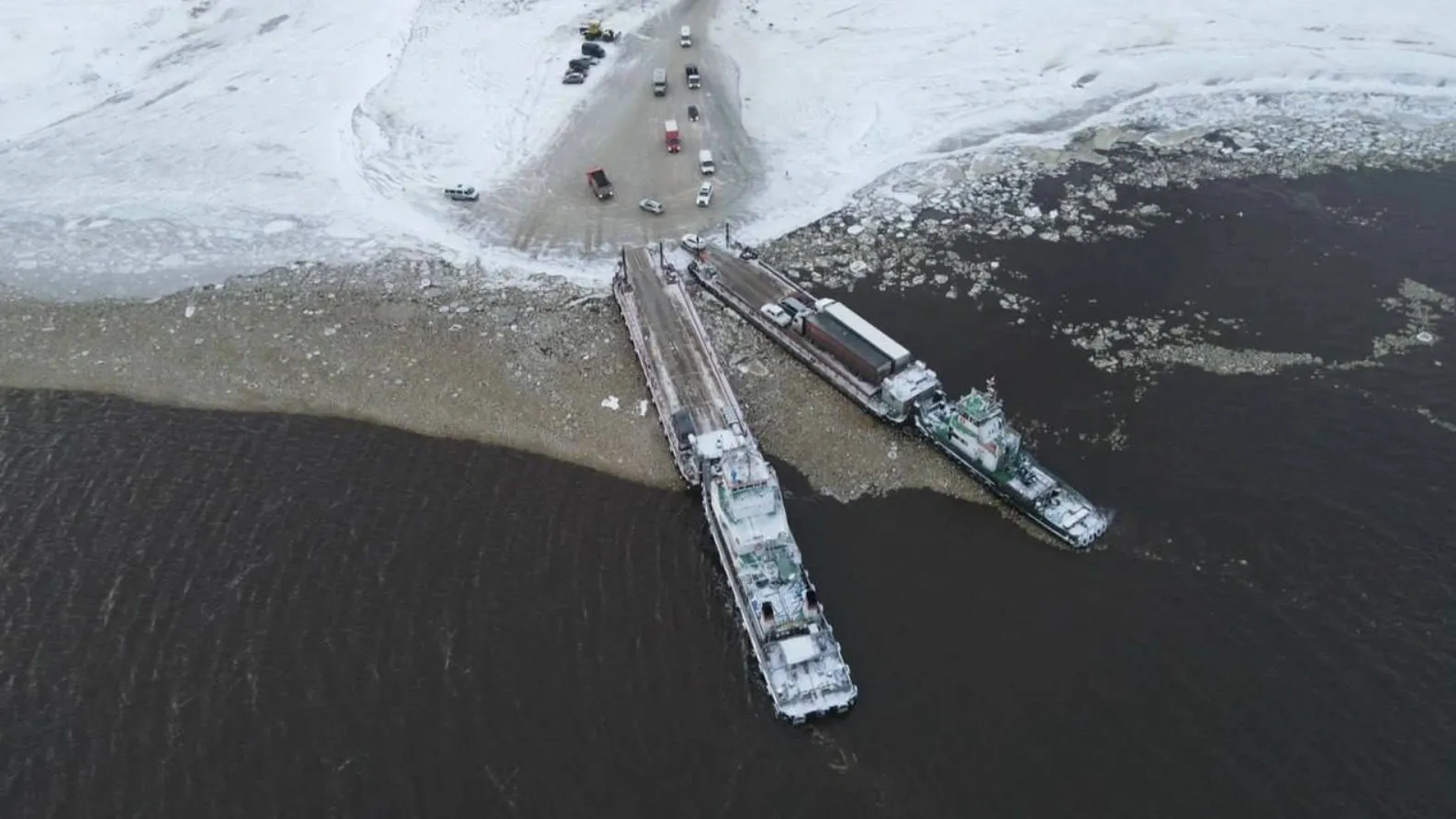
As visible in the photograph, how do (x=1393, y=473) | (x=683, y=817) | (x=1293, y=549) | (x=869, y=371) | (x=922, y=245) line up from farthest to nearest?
1. (x=922, y=245)
2. (x=869, y=371)
3. (x=1393, y=473)
4. (x=1293, y=549)
5. (x=683, y=817)

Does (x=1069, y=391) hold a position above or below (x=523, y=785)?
above

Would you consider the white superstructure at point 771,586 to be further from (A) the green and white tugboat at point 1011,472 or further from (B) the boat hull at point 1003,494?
(A) the green and white tugboat at point 1011,472

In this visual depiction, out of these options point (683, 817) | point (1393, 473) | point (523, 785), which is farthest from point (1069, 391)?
point (523, 785)

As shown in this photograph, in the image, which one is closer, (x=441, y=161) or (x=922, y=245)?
(x=922, y=245)

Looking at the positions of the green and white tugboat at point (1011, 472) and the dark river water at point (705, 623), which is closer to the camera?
the dark river water at point (705, 623)

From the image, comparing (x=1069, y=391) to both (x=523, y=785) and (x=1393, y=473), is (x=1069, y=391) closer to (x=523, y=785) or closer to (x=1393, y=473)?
(x=1393, y=473)

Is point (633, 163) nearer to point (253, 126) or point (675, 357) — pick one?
point (675, 357)

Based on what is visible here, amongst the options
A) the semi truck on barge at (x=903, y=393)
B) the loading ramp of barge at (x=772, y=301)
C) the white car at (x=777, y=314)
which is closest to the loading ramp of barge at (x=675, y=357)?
the loading ramp of barge at (x=772, y=301)
